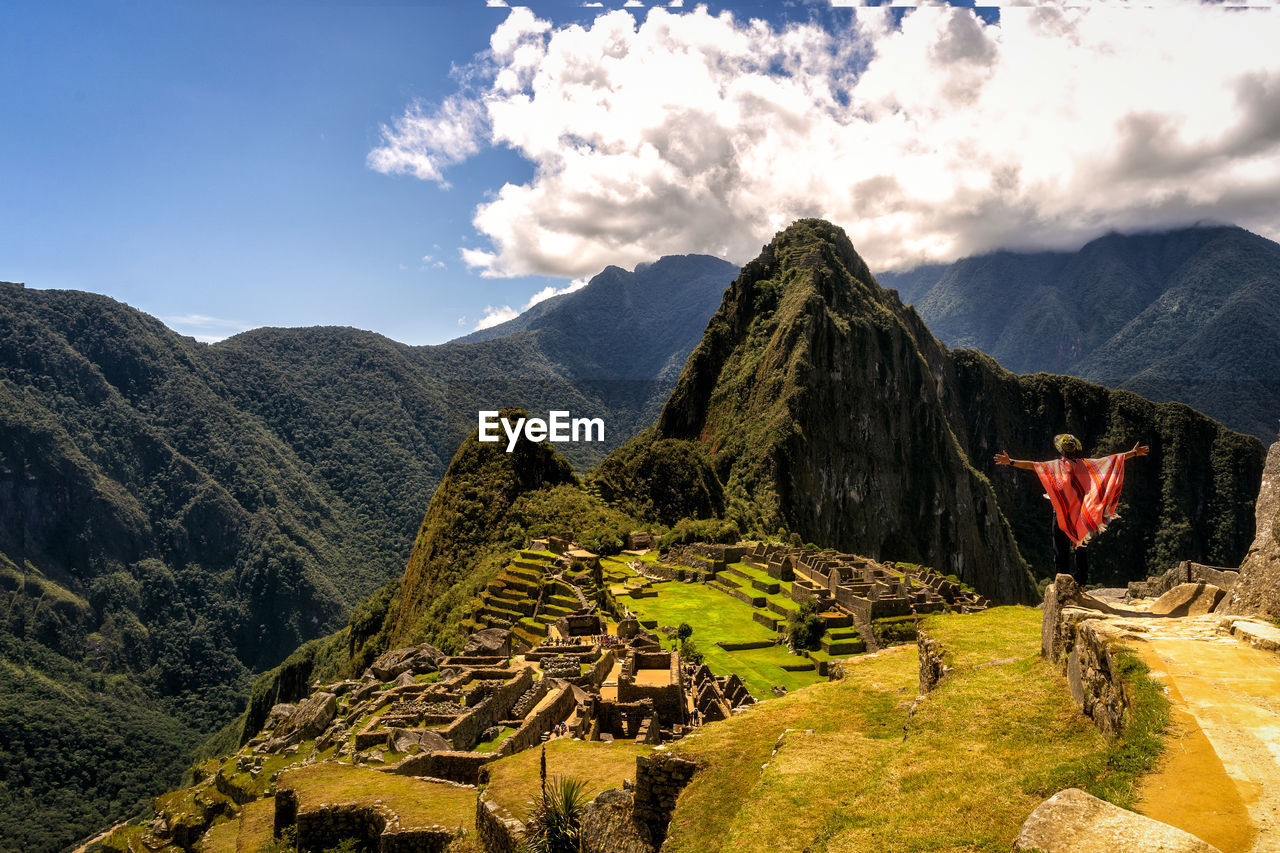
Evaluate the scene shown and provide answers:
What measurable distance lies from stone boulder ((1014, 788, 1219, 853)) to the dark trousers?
5077 millimetres

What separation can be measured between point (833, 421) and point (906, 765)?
116108 millimetres

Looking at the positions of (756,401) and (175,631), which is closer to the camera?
(756,401)

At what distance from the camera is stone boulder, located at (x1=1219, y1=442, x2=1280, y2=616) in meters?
7.39

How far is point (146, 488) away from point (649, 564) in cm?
19683

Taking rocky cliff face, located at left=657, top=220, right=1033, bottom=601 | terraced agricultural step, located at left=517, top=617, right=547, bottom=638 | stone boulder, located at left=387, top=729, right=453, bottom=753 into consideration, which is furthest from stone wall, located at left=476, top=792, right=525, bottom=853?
rocky cliff face, located at left=657, top=220, right=1033, bottom=601

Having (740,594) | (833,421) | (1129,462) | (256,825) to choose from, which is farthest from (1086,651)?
(1129,462)

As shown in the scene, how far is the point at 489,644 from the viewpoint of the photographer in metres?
28.9

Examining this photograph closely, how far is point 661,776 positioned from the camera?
9094 mm

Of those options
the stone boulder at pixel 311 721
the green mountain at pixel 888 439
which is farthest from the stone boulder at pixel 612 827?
the green mountain at pixel 888 439

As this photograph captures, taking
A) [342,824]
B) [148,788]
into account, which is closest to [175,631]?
[148,788]

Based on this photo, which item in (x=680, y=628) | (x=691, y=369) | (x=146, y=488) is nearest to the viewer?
(x=680, y=628)

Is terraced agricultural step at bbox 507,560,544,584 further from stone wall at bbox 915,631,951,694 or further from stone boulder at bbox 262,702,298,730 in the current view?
stone wall at bbox 915,631,951,694

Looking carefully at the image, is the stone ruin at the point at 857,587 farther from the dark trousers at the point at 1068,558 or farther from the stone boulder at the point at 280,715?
the dark trousers at the point at 1068,558

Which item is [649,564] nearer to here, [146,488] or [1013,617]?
[1013,617]
